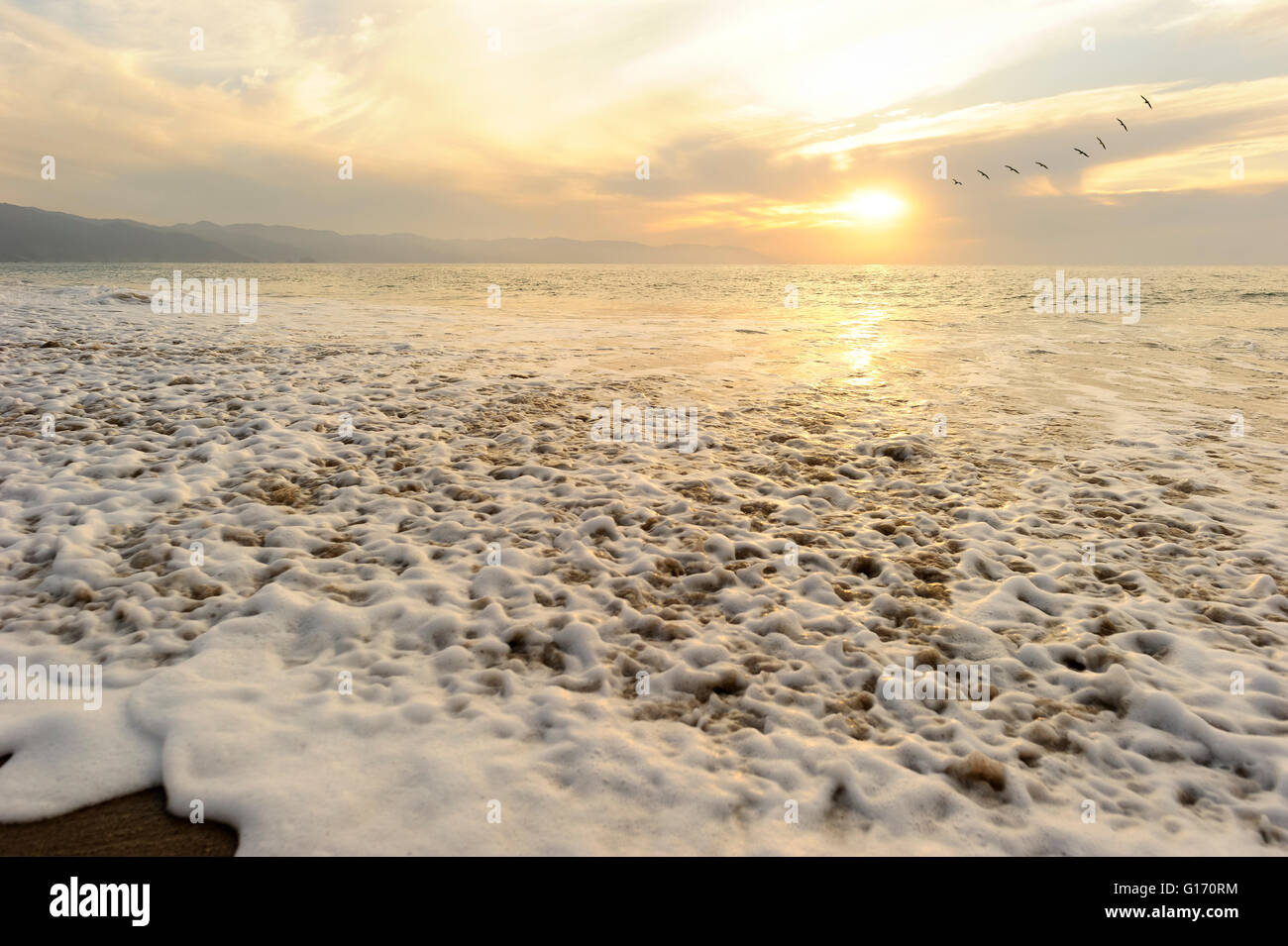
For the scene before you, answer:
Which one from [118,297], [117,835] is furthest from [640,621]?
[118,297]

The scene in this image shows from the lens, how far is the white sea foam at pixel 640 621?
4.09m

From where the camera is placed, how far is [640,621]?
6.07 metres

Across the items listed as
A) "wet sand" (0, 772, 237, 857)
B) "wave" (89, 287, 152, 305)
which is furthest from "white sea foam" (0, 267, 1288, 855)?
"wave" (89, 287, 152, 305)

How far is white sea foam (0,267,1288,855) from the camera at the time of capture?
13.4ft

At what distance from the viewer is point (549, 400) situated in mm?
13938

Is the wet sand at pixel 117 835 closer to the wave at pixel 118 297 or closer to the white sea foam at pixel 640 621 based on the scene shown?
the white sea foam at pixel 640 621

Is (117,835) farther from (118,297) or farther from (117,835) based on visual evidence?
(118,297)

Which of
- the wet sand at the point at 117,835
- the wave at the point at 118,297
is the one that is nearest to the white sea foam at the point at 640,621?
the wet sand at the point at 117,835

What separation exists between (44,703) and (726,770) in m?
4.86

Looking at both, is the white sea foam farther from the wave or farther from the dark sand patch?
the wave

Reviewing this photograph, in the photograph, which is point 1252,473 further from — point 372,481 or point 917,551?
point 372,481
